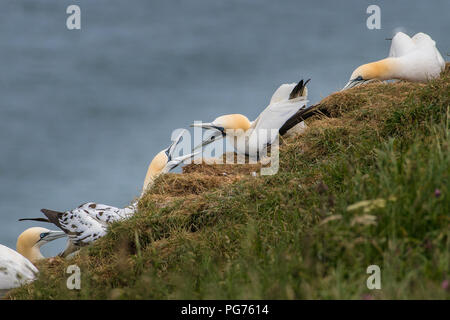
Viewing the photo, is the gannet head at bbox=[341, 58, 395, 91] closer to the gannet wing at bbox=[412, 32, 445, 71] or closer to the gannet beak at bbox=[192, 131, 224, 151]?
the gannet wing at bbox=[412, 32, 445, 71]

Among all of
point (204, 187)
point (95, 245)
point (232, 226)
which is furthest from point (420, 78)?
point (95, 245)

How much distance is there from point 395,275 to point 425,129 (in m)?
3.25

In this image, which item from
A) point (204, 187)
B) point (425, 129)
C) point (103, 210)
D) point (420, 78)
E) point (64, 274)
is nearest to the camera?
point (425, 129)

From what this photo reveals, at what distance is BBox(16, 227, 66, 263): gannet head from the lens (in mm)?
12430

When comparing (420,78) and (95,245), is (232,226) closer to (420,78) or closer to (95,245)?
(95,245)

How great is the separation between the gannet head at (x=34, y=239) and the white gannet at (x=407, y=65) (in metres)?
6.92

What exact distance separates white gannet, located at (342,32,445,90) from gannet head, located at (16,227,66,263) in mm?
6917

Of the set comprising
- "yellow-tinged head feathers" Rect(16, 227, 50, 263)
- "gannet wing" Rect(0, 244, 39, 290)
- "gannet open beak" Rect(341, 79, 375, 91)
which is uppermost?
"gannet open beak" Rect(341, 79, 375, 91)

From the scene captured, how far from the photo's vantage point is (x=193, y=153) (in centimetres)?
1165

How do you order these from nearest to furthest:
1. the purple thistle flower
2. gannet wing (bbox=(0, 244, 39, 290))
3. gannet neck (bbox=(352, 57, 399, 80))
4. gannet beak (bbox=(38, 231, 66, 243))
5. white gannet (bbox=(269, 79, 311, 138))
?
the purple thistle flower
gannet wing (bbox=(0, 244, 39, 290))
white gannet (bbox=(269, 79, 311, 138))
gannet neck (bbox=(352, 57, 399, 80))
gannet beak (bbox=(38, 231, 66, 243))

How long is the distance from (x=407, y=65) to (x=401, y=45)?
92 cm

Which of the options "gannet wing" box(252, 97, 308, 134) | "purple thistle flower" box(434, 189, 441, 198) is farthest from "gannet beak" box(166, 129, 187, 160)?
"purple thistle flower" box(434, 189, 441, 198)

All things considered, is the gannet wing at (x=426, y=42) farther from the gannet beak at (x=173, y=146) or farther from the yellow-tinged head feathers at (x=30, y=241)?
the yellow-tinged head feathers at (x=30, y=241)

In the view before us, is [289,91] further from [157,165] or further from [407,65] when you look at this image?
[157,165]
